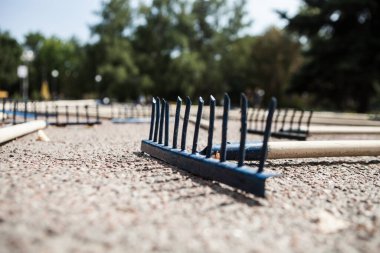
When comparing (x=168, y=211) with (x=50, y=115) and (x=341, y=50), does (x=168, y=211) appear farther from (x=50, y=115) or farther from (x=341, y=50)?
(x=341, y=50)

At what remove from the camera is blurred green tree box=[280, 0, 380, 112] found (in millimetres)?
27703

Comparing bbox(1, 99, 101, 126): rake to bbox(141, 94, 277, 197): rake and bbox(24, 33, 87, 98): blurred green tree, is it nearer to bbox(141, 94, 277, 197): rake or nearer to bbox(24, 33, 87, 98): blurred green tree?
bbox(141, 94, 277, 197): rake

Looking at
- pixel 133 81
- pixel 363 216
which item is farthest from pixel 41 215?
pixel 133 81

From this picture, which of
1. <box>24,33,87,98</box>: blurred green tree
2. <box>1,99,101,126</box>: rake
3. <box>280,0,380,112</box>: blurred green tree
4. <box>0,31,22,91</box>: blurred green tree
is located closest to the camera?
<box>1,99,101,126</box>: rake

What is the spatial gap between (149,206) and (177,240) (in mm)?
851

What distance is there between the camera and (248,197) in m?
4.41

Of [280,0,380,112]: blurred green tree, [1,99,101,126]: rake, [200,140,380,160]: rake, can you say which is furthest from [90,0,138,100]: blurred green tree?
[200,140,380,160]: rake

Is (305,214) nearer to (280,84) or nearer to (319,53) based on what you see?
(319,53)

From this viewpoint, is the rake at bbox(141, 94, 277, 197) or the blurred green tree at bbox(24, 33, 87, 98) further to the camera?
the blurred green tree at bbox(24, 33, 87, 98)

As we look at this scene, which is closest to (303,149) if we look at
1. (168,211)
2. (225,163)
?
(225,163)

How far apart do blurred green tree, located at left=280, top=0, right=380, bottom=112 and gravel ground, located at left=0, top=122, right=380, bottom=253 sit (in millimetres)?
24016

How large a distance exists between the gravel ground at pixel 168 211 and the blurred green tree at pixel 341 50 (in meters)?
24.0

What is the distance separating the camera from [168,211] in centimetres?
372

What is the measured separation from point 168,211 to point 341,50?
94.5ft
